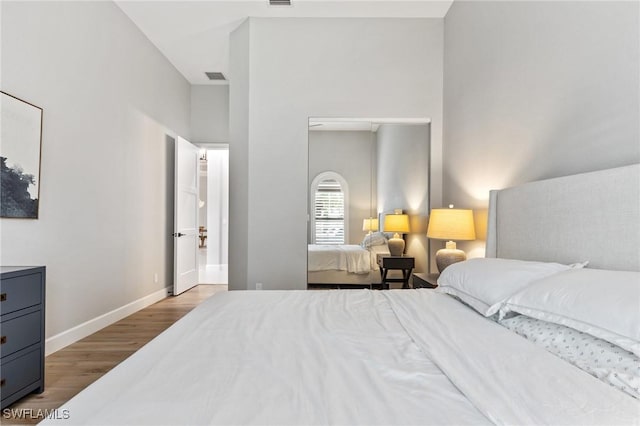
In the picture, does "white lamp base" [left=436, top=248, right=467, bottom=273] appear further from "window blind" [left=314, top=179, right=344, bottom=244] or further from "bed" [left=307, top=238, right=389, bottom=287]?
"window blind" [left=314, top=179, right=344, bottom=244]

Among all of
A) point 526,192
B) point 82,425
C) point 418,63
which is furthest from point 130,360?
point 418,63

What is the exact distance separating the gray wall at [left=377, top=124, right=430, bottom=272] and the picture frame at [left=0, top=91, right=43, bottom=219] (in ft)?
9.75

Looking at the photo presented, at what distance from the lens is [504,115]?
2473mm

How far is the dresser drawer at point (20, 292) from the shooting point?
5.93ft

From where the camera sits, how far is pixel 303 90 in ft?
12.2

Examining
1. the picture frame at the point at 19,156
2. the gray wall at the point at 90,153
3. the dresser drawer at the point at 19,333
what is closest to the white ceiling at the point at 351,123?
the gray wall at the point at 90,153

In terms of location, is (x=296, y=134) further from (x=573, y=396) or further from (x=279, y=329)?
(x=573, y=396)

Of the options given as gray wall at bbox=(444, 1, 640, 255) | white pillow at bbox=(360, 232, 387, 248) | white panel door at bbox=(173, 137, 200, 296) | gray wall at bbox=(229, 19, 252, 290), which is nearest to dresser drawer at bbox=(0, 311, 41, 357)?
gray wall at bbox=(229, 19, 252, 290)

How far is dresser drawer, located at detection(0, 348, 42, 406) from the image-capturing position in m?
1.81

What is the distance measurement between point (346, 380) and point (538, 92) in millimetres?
2076

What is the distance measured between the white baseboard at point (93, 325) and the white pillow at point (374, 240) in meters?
2.61

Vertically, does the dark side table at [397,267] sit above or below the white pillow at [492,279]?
below

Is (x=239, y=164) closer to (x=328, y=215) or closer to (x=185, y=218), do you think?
(x=328, y=215)

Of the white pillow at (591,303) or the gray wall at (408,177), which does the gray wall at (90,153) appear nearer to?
the gray wall at (408,177)
